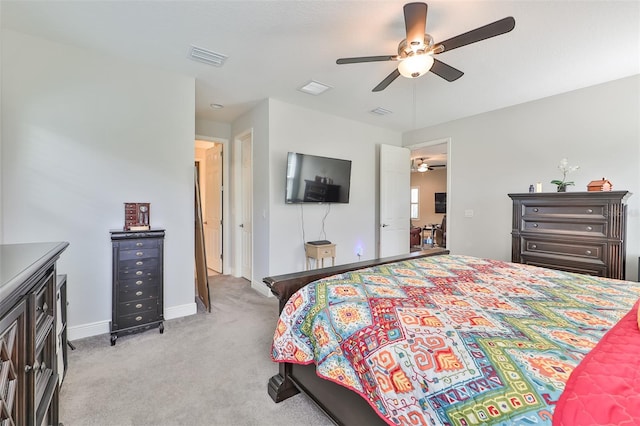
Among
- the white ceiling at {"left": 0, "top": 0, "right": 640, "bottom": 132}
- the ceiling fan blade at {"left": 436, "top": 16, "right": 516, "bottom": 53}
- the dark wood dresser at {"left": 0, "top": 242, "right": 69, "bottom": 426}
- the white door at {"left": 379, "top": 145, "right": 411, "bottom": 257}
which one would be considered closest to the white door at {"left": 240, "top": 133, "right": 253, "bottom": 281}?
the white ceiling at {"left": 0, "top": 0, "right": 640, "bottom": 132}

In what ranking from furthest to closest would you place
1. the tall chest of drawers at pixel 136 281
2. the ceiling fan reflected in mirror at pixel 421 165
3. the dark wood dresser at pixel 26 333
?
the ceiling fan reflected in mirror at pixel 421 165 < the tall chest of drawers at pixel 136 281 < the dark wood dresser at pixel 26 333

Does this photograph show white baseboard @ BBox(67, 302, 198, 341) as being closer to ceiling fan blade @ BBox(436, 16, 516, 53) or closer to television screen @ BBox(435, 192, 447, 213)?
ceiling fan blade @ BBox(436, 16, 516, 53)

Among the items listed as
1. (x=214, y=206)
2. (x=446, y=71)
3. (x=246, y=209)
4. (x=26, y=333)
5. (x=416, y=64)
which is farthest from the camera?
(x=214, y=206)

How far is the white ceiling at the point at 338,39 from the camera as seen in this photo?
1.97 metres

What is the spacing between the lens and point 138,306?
256 cm

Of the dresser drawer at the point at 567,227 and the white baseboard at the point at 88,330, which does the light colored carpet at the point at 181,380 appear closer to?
the white baseboard at the point at 88,330

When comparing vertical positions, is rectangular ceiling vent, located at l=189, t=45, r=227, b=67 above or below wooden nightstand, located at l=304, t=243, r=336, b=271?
above

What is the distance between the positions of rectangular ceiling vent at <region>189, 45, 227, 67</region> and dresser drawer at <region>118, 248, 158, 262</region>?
1.86m

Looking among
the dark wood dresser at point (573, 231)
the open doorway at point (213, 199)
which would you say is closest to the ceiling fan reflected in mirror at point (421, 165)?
the dark wood dresser at point (573, 231)

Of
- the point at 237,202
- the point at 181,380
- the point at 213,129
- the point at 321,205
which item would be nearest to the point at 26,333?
the point at 181,380

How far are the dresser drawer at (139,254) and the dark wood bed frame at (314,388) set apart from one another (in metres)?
1.51

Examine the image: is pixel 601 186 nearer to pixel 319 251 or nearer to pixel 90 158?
pixel 319 251

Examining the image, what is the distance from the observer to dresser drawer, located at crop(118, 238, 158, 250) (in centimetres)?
249

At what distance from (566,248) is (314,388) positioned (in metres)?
2.89
